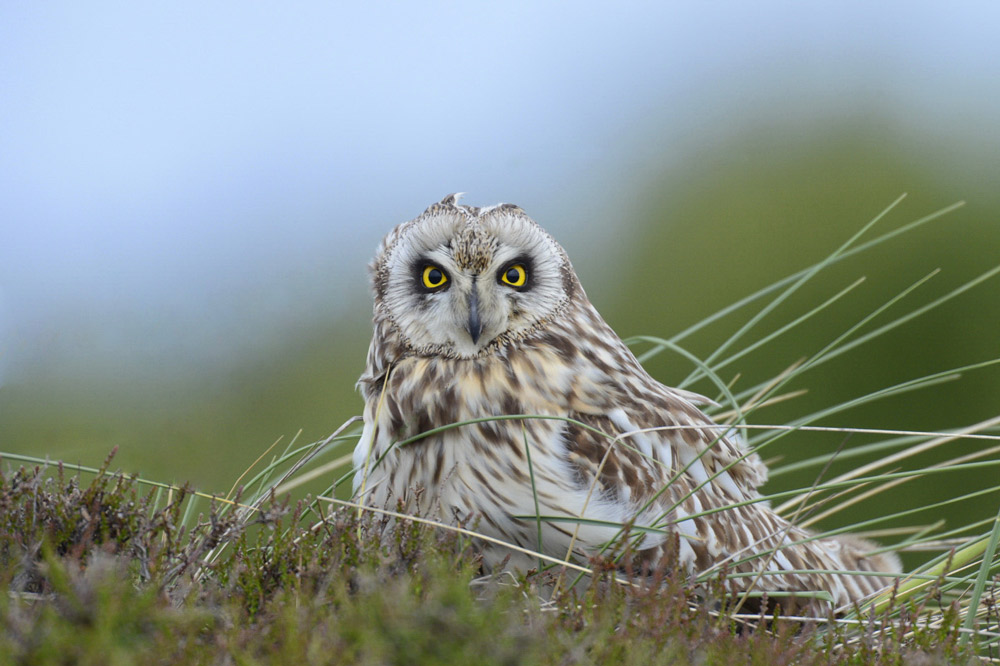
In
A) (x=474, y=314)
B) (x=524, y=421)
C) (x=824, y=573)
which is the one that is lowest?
(x=824, y=573)

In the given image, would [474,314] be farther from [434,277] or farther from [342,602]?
[342,602]

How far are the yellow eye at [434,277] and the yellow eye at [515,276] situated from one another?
151 millimetres

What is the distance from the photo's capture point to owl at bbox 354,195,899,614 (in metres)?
2.21

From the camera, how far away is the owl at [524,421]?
7.24ft

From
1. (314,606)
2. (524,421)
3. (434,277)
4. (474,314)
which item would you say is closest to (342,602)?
(314,606)

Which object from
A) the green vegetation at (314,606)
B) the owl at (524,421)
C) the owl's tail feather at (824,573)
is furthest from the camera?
the owl's tail feather at (824,573)

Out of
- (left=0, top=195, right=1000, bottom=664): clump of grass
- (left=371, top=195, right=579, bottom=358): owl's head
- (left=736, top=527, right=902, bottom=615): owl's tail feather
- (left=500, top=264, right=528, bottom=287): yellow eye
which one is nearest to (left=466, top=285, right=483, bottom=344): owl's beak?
(left=371, top=195, right=579, bottom=358): owl's head

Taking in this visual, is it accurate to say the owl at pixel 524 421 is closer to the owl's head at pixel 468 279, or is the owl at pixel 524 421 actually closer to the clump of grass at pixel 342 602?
the owl's head at pixel 468 279

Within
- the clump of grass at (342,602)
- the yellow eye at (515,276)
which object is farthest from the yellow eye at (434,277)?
the clump of grass at (342,602)

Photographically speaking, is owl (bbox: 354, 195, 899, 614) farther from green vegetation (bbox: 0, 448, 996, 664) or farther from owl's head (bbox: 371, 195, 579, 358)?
green vegetation (bbox: 0, 448, 996, 664)

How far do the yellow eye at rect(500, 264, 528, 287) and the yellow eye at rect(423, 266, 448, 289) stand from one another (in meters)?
0.15

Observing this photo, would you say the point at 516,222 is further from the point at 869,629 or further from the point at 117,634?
the point at 117,634

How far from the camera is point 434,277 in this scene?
8.09 ft

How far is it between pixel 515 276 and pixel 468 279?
0.16 m
